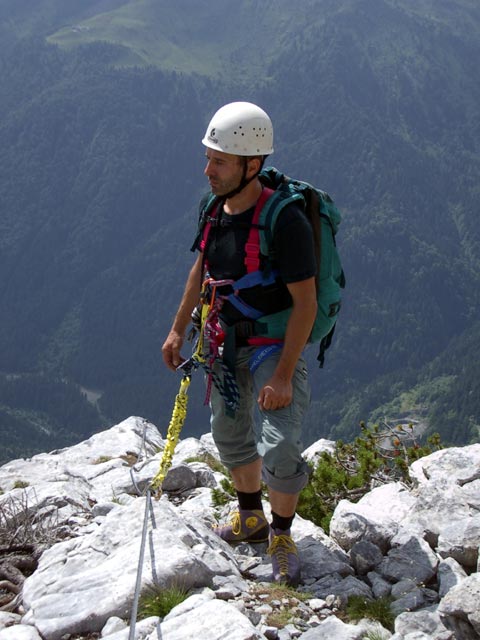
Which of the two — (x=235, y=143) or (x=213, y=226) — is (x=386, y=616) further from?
(x=235, y=143)

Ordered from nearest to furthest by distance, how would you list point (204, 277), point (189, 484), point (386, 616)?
point (386, 616) → point (204, 277) → point (189, 484)

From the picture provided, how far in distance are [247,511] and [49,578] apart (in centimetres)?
223

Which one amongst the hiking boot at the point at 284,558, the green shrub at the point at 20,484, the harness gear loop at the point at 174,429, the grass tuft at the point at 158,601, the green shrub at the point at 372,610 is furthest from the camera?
the green shrub at the point at 20,484

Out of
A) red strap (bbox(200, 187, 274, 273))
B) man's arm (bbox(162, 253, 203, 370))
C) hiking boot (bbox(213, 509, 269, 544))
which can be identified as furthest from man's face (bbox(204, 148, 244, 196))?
hiking boot (bbox(213, 509, 269, 544))

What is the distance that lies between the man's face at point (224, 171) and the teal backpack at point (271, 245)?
295mm

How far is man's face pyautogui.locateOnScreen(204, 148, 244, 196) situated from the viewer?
674 centimetres

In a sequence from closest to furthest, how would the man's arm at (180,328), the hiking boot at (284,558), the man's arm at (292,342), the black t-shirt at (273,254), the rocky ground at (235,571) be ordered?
the rocky ground at (235,571) → the black t-shirt at (273,254) → the man's arm at (292,342) → the hiking boot at (284,558) → the man's arm at (180,328)

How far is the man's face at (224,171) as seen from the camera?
6.74m

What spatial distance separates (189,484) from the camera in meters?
11.1

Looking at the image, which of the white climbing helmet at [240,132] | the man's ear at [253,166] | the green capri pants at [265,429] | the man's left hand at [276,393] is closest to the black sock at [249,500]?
the green capri pants at [265,429]

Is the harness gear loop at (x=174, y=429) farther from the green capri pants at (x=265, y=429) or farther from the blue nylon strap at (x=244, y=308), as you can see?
the blue nylon strap at (x=244, y=308)

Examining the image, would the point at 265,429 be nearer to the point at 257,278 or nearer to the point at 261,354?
the point at 261,354

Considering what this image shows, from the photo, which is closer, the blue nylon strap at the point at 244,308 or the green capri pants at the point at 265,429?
the green capri pants at the point at 265,429

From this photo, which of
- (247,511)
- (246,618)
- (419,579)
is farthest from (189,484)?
(246,618)
